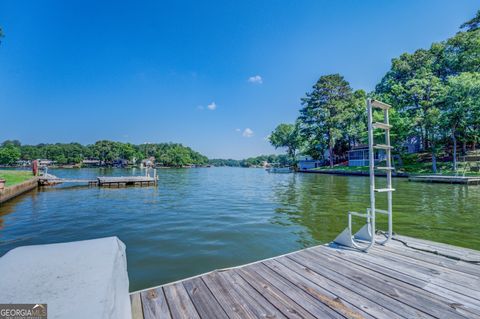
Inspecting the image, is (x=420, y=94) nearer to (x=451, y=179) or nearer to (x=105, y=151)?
(x=451, y=179)

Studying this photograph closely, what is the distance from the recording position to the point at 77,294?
1.33 meters

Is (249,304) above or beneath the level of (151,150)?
beneath

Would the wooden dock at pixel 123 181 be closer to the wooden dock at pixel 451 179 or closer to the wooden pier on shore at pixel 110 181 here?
the wooden pier on shore at pixel 110 181

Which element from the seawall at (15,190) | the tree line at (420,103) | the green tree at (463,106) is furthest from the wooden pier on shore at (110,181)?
the green tree at (463,106)

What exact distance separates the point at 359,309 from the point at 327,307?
30 centimetres

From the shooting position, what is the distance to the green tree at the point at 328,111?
43.4 m

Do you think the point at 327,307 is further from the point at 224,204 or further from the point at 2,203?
the point at 2,203

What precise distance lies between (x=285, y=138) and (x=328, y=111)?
19.9 metres

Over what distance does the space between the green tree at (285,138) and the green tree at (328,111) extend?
12376 mm

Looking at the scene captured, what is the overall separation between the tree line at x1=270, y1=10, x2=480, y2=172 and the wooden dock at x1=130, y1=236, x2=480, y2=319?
1102 inches

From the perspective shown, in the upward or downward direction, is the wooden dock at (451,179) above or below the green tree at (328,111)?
below

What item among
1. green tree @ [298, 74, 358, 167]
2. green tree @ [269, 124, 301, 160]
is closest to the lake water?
green tree @ [298, 74, 358, 167]

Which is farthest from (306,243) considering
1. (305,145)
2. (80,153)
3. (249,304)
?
(80,153)

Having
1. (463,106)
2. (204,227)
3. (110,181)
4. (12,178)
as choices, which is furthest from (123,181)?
(463,106)
